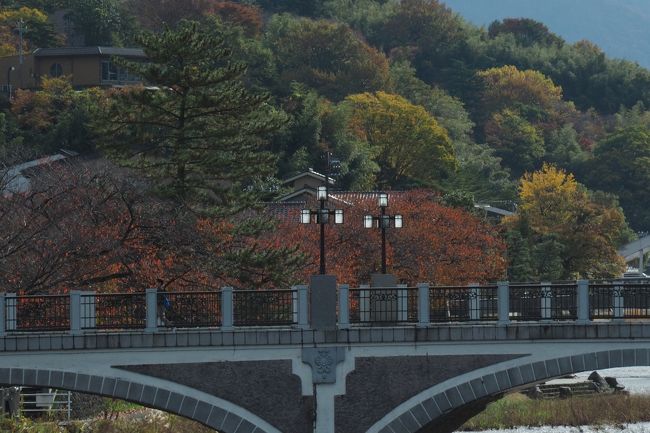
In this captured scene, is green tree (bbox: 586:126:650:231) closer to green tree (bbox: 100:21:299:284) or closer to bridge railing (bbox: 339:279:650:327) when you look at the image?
green tree (bbox: 100:21:299:284)

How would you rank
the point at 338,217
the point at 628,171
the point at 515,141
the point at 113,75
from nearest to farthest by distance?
1. the point at 338,217
2. the point at 113,75
3. the point at 628,171
4. the point at 515,141

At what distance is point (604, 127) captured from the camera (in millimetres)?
153875

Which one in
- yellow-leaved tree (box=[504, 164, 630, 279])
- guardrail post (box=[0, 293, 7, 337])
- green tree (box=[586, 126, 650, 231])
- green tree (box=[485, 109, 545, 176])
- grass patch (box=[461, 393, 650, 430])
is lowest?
grass patch (box=[461, 393, 650, 430])

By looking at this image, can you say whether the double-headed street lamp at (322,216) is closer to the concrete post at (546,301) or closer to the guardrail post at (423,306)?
the guardrail post at (423,306)

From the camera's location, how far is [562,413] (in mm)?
56406

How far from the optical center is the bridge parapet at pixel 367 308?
33.4 m

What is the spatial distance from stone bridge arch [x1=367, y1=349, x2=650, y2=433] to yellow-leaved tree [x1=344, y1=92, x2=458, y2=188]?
2649 inches

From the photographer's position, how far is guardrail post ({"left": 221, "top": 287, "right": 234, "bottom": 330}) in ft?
109

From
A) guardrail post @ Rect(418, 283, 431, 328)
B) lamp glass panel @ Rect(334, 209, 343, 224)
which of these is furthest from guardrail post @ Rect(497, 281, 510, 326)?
lamp glass panel @ Rect(334, 209, 343, 224)

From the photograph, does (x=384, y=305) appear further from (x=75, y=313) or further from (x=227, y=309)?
(x=75, y=313)

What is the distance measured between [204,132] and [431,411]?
2116 cm

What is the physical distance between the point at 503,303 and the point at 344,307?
310 centimetres

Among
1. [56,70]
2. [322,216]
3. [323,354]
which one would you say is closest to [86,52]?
[56,70]

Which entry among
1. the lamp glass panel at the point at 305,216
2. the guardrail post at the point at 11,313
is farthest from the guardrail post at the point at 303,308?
the guardrail post at the point at 11,313
